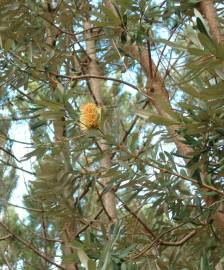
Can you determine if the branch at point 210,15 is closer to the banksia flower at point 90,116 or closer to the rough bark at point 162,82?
the rough bark at point 162,82

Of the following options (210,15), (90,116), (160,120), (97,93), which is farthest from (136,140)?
(97,93)

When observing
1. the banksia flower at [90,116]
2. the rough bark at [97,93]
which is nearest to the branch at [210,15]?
the banksia flower at [90,116]

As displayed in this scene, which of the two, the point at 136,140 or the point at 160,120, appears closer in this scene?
the point at 160,120

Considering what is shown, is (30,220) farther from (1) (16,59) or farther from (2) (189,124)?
(2) (189,124)

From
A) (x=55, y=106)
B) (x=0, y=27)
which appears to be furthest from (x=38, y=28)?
(x=55, y=106)

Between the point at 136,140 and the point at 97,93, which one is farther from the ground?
the point at 97,93

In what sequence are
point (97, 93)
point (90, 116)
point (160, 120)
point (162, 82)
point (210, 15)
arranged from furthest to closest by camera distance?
point (97, 93) → point (162, 82) → point (210, 15) → point (90, 116) → point (160, 120)

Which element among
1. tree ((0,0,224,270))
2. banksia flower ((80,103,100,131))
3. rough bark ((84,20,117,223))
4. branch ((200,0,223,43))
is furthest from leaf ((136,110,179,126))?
rough bark ((84,20,117,223))

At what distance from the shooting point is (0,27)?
1.89m

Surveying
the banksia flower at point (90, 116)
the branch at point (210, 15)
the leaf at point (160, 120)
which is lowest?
the leaf at point (160, 120)

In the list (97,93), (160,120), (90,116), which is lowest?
(160,120)

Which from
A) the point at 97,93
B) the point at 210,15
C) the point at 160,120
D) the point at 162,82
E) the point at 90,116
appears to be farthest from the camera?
the point at 97,93

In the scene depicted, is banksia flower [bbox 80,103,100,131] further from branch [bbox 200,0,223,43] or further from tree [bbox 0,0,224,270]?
branch [bbox 200,0,223,43]

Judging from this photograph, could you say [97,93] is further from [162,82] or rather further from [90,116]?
[90,116]
